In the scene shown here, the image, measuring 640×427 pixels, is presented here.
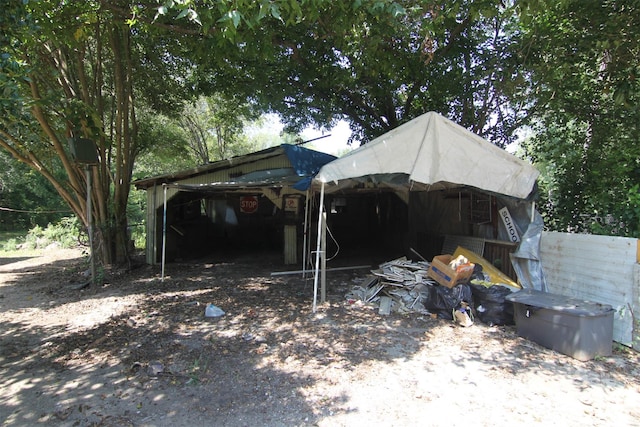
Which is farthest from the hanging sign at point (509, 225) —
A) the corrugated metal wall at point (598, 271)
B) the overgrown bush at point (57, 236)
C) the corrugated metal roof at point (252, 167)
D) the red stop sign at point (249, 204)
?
the overgrown bush at point (57, 236)

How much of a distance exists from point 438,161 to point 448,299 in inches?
76.6

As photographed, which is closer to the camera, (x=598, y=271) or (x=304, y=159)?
(x=598, y=271)

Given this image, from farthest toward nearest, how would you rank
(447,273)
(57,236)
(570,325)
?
1. (57,236)
2. (447,273)
3. (570,325)

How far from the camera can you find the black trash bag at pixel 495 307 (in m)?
4.91

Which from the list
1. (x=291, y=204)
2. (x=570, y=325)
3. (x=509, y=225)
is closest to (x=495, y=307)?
(x=570, y=325)

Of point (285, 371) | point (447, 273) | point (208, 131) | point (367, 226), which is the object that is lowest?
point (285, 371)

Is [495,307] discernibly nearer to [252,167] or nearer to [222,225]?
[252,167]

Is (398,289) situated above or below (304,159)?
below

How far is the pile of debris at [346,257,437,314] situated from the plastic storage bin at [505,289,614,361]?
1.49 m

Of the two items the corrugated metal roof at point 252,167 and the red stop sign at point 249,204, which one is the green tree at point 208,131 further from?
the corrugated metal roof at point 252,167

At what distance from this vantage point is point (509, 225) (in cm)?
617

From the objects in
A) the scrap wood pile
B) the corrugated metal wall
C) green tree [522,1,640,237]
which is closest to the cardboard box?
the scrap wood pile

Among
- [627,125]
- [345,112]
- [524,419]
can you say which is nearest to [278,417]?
[524,419]

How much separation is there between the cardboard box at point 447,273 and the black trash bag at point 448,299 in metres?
0.08
